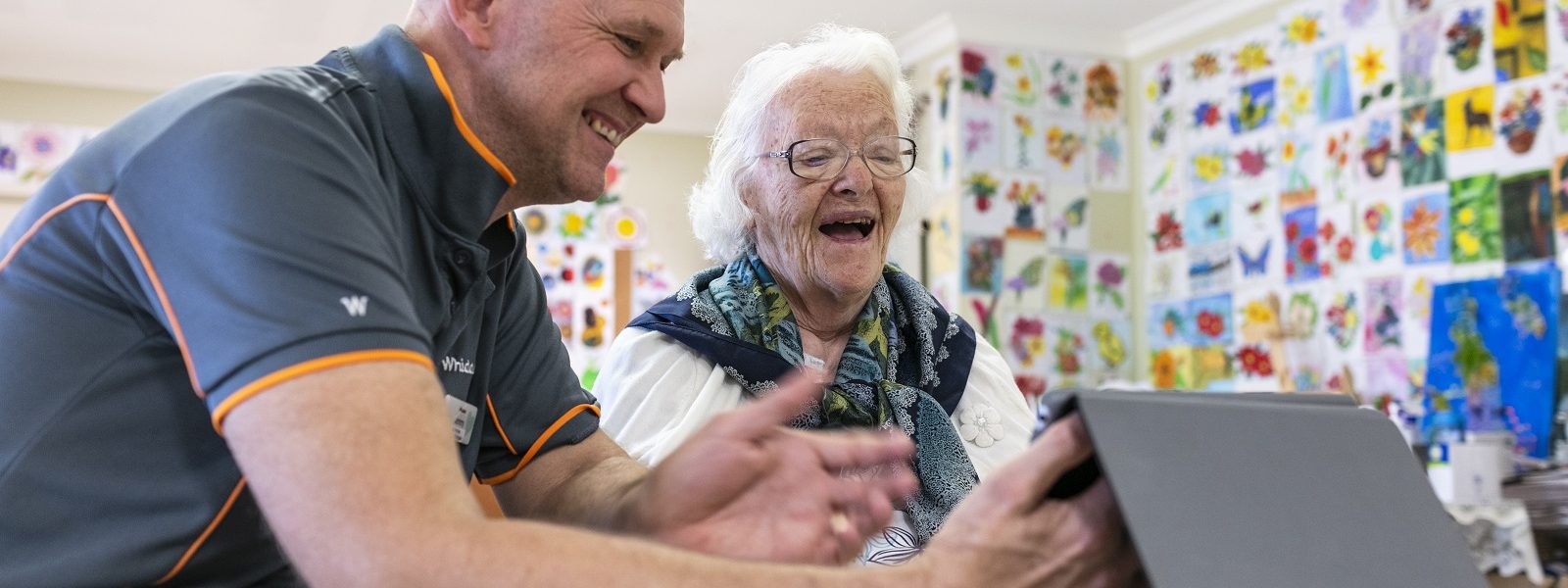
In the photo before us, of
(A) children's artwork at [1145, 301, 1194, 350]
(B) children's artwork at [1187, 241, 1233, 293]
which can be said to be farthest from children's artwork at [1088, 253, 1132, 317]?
(B) children's artwork at [1187, 241, 1233, 293]

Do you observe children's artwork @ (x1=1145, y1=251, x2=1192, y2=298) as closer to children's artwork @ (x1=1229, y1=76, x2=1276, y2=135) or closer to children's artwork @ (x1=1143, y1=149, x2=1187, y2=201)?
children's artwork @ (x1=1143, y1=149, x2=1187, y2=201)

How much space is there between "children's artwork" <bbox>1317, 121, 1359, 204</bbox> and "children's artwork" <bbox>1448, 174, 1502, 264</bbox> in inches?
14.9

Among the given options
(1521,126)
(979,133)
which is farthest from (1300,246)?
(979,133)

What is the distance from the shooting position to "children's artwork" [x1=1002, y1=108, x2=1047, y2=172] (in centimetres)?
498

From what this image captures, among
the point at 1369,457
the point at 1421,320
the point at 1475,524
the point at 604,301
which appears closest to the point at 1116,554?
the point at 1369,457

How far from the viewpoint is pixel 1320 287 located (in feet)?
13.8

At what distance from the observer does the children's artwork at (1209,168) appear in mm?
4613

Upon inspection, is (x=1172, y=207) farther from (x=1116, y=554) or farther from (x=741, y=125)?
(x=1116, y=554)

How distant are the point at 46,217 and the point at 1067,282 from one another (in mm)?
4530

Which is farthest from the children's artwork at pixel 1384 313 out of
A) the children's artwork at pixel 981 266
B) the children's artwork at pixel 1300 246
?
the children's artwork at pixel 981 266

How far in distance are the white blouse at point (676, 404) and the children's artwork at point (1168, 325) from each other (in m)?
3.03

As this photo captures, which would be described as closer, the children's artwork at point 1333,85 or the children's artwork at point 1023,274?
the children's artwork at point 1333,85

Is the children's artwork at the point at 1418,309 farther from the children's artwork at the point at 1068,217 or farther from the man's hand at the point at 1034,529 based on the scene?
the man's hand at the point at 1034,529

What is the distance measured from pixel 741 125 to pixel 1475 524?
2065 millimetres
